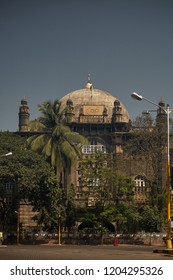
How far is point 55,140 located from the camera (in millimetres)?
50688

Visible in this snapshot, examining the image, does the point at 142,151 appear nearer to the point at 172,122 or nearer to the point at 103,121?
the point at 172,122

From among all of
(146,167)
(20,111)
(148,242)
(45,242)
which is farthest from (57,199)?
(20,111)

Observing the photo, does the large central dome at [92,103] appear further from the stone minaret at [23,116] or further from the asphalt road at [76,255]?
the asphalt road at [76,255]

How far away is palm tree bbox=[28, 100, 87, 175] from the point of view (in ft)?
163

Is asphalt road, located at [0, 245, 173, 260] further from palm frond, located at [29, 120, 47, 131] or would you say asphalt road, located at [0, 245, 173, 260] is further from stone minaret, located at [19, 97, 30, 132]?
stone minaret, located at [19, 97, 30, 132]

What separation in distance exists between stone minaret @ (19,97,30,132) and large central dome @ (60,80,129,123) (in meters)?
5.96

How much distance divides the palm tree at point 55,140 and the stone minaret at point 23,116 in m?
20.6

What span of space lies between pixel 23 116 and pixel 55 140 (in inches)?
952

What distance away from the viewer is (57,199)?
155 ft

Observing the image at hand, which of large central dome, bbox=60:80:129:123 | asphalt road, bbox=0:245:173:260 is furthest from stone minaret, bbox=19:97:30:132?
asphalt road, bbox=0:245:173:260

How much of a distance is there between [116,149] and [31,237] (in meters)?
23.4

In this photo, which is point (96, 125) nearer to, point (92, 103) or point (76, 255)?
point (92, 103)

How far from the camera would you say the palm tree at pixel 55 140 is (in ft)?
163

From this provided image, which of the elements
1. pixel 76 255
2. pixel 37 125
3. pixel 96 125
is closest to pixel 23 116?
pixel 96 125
